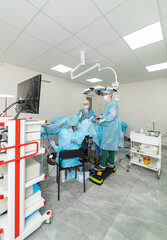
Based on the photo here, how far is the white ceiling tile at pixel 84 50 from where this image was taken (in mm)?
2146

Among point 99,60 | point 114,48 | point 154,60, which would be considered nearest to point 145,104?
point 154,60

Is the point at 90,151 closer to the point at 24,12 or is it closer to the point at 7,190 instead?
the point at 7,190

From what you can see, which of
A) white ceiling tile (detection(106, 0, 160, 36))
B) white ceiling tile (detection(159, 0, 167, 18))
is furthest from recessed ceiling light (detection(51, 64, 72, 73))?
white ceiling tile (detection(159, 0, 167, 18))

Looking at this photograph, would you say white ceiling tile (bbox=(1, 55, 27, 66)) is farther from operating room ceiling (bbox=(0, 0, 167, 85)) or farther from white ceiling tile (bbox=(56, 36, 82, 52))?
white ceiling tile (bbox=(56, 36, 82, 52))

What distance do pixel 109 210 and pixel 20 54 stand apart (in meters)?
3.48

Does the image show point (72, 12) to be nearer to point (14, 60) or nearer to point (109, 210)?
point (14, 60)

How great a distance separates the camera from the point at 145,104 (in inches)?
170

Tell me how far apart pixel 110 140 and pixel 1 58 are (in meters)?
3.37

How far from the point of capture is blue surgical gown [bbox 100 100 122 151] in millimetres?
Answer: 1952

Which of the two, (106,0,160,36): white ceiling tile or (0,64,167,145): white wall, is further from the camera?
(0,64,167,145): white wall

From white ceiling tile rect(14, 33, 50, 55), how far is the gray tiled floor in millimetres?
2609

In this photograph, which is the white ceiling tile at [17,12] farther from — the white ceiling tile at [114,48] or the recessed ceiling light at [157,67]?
the recessed ceiling light at [157,67]

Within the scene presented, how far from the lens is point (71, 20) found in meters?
1.51

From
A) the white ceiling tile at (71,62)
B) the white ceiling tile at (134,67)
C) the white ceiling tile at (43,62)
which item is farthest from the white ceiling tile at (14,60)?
the white ceiling tile at (134,67)
